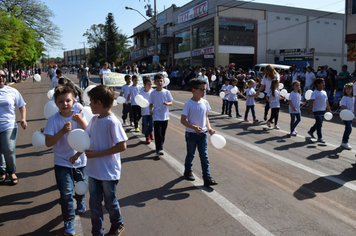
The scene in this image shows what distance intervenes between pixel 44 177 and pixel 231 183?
3417 mm

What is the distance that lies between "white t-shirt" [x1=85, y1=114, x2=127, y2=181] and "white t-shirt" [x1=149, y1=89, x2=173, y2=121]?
11.2ft

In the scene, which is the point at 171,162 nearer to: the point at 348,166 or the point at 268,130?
the point at 348,166

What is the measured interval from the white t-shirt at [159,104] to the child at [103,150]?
3.36m

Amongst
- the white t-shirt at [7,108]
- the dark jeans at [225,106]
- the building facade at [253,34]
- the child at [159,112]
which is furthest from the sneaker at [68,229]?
the building facade at [253,34]

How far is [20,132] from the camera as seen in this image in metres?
9.34

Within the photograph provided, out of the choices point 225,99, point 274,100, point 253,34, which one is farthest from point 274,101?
point 253,34

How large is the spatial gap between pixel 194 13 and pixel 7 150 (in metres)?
34.2

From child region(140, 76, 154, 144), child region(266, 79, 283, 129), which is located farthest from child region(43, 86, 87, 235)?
child region(266, 79, 283, 129)

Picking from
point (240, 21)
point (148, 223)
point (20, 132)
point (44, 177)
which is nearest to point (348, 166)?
point (148, 223)

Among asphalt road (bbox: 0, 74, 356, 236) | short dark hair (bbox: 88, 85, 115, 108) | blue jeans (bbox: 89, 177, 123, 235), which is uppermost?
short dark hair (bbox: 88, 85, 115, 108)

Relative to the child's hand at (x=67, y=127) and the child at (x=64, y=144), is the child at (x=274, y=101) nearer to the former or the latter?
the child at (x=64, y=144)

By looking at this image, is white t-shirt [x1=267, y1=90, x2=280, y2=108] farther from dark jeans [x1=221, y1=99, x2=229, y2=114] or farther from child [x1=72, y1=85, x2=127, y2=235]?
child [x1=72, y1=85, x2=127, y2=235]

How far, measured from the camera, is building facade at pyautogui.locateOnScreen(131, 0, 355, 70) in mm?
31630

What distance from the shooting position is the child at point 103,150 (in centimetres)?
300
